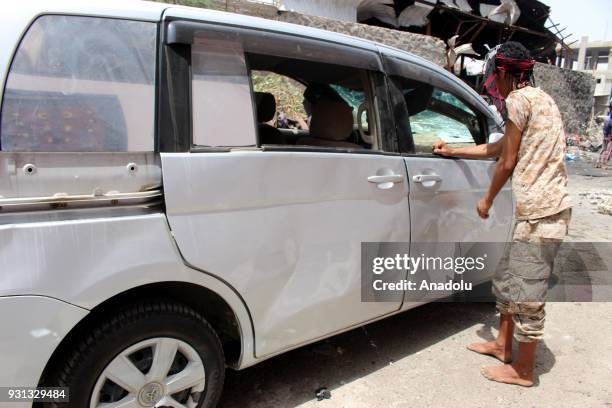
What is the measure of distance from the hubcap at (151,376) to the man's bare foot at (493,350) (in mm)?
1920

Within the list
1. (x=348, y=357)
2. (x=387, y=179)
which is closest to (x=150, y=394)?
(x=348, y=357)

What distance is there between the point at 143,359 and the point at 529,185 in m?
2.12

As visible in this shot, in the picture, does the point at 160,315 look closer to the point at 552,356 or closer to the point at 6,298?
the point at 6,298

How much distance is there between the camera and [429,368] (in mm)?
2854

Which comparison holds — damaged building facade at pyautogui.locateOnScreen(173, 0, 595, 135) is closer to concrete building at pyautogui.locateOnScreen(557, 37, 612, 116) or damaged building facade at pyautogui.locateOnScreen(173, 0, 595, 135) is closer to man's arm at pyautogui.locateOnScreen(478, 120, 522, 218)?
concrete building at pyautogui.locateOnScreen(557, 37, 612, 116)

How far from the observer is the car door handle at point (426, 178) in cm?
268

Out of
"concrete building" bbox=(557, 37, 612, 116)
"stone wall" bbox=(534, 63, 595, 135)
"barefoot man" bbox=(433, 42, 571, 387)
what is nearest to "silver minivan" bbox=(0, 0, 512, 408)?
"barefoot man" bbox=(433, 42, 571, 387)

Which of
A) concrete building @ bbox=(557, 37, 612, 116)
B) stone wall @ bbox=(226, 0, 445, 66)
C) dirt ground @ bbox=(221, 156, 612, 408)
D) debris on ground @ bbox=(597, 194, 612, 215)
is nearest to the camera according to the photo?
dirt ground @ bbox=(221, 156, 612, 408)

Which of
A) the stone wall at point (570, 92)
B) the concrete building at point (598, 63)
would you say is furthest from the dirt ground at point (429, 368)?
the concrete building at point (598, 63)

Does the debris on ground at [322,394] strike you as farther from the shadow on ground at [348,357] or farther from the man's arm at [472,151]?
the man's arm at [472,151]

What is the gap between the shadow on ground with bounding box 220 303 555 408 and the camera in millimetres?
2572

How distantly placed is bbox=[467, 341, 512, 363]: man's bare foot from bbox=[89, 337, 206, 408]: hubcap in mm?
1920

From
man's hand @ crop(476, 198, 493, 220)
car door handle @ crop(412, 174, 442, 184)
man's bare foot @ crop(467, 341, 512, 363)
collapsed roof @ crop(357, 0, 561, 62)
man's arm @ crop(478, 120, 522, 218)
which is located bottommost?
man's bare foot @ crop(467, 341, 512, 363)

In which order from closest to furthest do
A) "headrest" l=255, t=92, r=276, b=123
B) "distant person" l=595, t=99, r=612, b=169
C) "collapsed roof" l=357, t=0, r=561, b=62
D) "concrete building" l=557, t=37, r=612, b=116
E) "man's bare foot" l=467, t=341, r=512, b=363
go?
"headrest" l=255, t=92, r=276, b=123
"man's bare foot" l=467, t=341, r=512, b=363
"distant person" l=595, t=99, r=612, b=169
"collapsed roof" l=357, t=0, r=561, b=62
"concrete building" l=557, t=37, r=612, b=116
